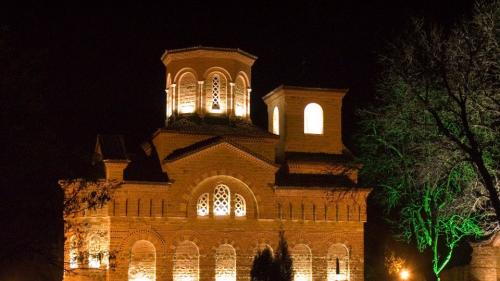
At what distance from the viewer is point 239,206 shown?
34531 mm

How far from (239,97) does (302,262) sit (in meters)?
7.71

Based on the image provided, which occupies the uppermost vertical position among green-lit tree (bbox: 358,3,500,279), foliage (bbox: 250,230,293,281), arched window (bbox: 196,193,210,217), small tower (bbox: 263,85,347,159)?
small tower (bbox: 263,85,347,159)

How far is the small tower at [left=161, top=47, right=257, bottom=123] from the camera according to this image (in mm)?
36250

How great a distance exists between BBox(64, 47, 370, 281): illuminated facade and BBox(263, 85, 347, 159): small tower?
0.05 m

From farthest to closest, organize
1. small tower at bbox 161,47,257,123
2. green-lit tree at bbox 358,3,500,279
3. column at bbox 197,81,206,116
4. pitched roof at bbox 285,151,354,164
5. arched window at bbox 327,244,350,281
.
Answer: pitched roof at bbox 285,151,354,164 < small tower at bbox 161,47,257,123 < column at bbox 197,81,206,116 < arched window at bbox 327,244,350,281 < green-lit tree at bbox 358,3,500,279

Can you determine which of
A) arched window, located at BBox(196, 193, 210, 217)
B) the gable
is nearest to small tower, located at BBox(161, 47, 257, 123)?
the gable

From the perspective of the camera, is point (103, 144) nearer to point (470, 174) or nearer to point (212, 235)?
point (212, 235)

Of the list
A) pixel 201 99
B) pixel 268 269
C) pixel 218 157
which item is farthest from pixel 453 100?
pixel 201 99

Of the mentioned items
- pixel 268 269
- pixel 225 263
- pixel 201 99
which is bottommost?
pixel 268 269

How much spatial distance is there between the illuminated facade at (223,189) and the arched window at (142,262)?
0.04 meters

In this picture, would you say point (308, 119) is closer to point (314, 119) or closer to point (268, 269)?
point (314, 119)

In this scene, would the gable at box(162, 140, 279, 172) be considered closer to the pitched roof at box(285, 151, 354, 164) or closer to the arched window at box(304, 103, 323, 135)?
the pitched roof at box(285, 151, 354, 164)

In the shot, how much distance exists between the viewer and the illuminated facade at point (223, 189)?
32969 millimetres

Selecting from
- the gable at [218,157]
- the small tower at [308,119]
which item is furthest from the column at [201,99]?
the small tower at [308,119]
